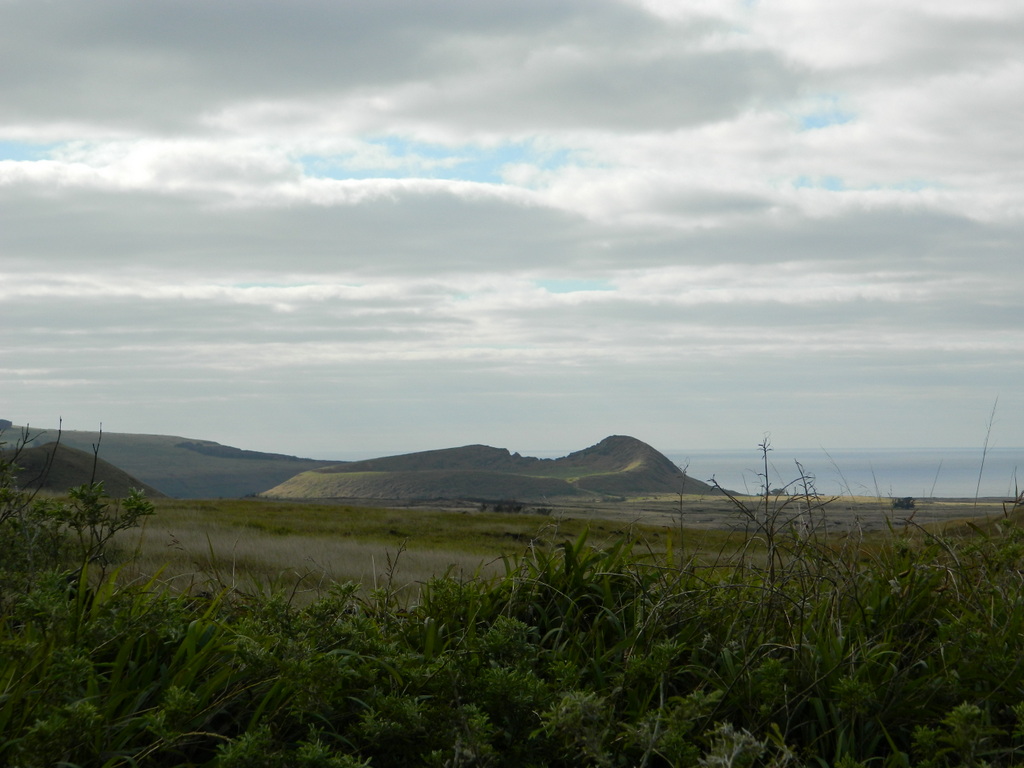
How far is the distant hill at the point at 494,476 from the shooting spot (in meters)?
121

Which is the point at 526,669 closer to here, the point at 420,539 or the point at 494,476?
the point at 420,539

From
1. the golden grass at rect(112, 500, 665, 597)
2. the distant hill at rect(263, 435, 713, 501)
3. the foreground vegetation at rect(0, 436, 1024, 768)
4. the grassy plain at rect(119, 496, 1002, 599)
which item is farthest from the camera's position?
the distant hill at rect(263, 435, 713, 501)

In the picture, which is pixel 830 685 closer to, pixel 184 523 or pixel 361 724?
pixel 361 724

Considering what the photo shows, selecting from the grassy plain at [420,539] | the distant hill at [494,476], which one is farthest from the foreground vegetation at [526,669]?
the distant hill at [494,476]

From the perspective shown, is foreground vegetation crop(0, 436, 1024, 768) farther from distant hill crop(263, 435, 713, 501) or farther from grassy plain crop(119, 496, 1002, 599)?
distant hill crop(263, 435, 713, 501)

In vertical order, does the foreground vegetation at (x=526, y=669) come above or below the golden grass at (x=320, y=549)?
above

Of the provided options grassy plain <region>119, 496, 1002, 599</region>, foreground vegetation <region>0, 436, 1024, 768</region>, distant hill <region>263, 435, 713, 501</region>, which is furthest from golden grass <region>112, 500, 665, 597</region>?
distant hill <region>263, 435, 713, 501</region>

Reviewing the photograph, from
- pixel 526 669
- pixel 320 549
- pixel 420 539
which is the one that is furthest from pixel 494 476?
pixel 526 669

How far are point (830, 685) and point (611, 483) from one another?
130 meters

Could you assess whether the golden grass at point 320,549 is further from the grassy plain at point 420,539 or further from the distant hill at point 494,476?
the distant hill at point 494,476

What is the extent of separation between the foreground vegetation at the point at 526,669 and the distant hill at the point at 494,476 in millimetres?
94717

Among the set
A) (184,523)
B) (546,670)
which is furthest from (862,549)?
(184,523)

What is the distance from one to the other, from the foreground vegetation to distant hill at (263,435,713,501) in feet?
311

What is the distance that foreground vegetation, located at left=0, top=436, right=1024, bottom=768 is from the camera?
2699 millimetres
